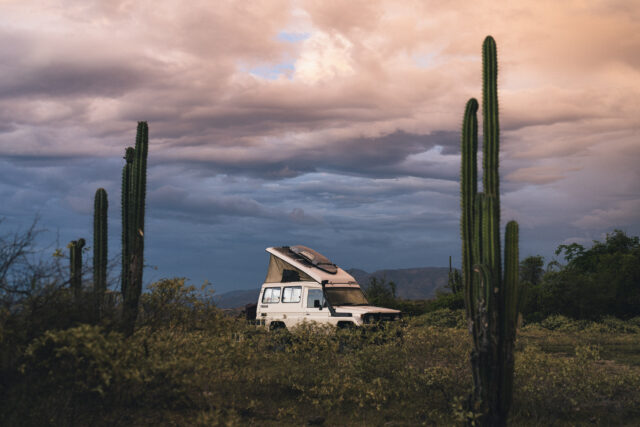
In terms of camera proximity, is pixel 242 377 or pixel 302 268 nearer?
pixel 242 377

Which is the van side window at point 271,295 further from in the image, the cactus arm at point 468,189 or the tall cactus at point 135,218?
the cactus arm at point 468,189

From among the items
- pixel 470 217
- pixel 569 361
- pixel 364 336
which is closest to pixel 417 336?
pixel 364 336

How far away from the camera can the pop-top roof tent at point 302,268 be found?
1697 centimetres

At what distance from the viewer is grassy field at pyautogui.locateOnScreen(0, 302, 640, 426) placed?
762 centimetres

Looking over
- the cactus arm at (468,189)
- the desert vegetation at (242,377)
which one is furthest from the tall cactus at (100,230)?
the cactus arm at (468,189)

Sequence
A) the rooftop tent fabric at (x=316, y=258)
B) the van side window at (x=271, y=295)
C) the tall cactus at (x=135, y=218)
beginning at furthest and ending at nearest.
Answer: the van side window at (x=271, y=295), the rooftop tent fabric at (x=316, y=258), the tall cactus at (x=135, y=218)

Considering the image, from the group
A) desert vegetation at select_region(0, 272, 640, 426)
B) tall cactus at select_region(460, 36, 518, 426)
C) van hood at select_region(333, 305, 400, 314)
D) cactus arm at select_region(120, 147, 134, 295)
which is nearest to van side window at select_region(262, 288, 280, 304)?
van hood at select_region(333, 305, 400, 314)

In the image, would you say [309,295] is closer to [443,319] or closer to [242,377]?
[242,377]

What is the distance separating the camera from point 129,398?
26.6 feet

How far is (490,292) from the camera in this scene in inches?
336

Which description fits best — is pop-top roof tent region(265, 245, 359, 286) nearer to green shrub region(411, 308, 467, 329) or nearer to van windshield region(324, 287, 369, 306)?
van windshield region(324, 287, 369, 306)

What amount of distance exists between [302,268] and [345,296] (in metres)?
1.48

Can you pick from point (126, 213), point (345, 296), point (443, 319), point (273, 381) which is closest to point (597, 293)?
point (443, 319)

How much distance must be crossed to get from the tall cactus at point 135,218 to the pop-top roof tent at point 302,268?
7.09 m
